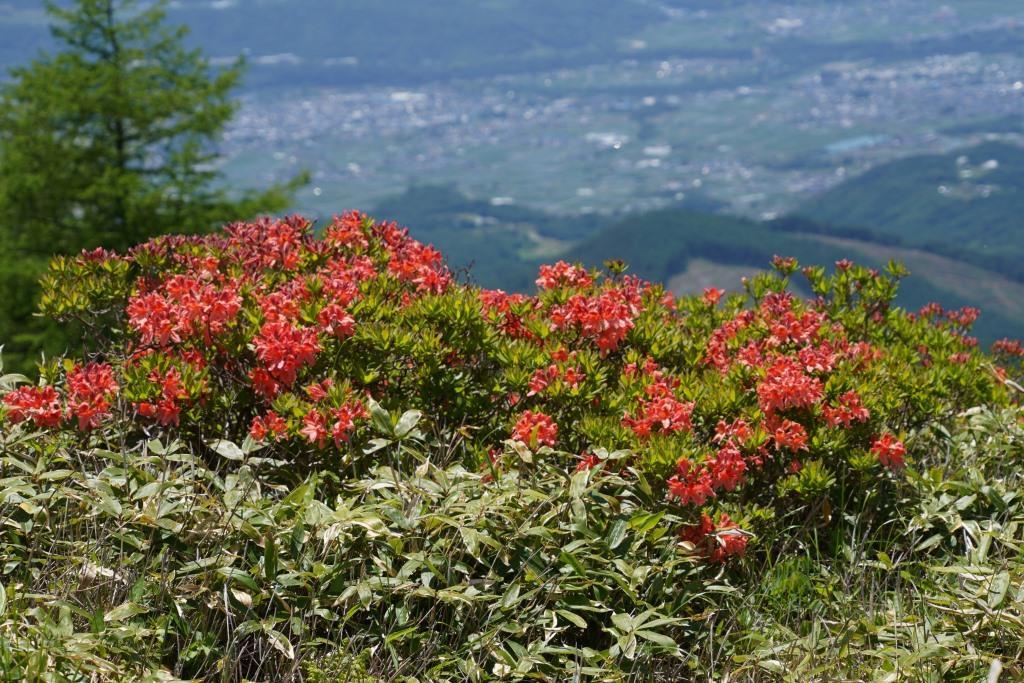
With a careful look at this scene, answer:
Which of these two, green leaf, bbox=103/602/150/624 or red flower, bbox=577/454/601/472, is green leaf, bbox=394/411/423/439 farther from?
green leaf, bbox=103/602/150/624

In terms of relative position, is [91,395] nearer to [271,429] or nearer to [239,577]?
[271,429]

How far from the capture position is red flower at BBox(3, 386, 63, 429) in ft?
11.2

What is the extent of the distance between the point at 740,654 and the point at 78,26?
24529mm

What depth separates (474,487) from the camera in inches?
126

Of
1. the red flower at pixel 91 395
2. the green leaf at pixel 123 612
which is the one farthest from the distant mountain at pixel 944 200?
the green leaf at pixel 123 612

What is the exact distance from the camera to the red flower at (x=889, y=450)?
3.71m

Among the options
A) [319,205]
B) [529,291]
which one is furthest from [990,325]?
[319,205]

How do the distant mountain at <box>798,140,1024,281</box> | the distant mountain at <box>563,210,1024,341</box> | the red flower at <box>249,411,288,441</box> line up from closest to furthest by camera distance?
the red flower at <box>249,411,288,441</box>, the distant mountain at <box>563,210,1024,341</box>, the distant mountain at <box>798,140,1024,281</box>

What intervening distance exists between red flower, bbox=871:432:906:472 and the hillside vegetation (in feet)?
0.04

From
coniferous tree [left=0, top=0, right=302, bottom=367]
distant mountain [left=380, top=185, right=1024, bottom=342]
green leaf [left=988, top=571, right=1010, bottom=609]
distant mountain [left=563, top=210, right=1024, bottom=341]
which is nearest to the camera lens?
green leaf [left=988, top=571, right=1010, bottom=609]

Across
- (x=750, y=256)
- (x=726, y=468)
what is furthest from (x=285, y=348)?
(x=750, y=256)

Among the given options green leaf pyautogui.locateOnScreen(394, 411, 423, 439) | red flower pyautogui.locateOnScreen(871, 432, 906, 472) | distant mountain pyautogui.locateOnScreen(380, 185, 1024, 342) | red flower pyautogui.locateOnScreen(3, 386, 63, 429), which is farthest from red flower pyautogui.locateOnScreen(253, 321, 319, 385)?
distant mountain pyautogui.locateOnScreen(380, 185, 1024, 342)

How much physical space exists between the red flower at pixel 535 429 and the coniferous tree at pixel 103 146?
19.4 m

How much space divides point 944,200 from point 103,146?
163427mm
